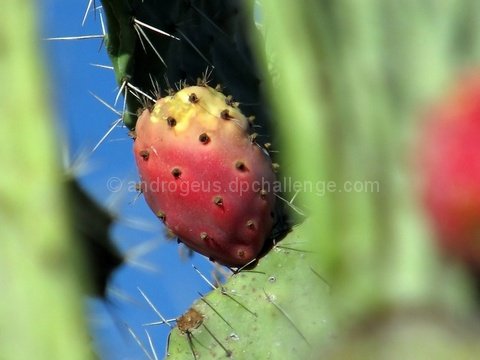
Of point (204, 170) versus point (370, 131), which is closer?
point (370, 131)

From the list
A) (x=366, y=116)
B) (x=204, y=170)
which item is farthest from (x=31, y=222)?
(x=204, y=170)

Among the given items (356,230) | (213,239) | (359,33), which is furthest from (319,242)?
(213,239)

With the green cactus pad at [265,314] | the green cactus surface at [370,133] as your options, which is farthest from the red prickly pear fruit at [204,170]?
the green cactus surface at [370,133]

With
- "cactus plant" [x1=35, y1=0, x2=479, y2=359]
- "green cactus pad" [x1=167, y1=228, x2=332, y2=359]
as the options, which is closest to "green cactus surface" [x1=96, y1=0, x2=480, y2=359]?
"cactus plant" [x1=35, y1=0, x2=479, y2=359]

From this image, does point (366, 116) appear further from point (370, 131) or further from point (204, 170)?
point (204, 170)

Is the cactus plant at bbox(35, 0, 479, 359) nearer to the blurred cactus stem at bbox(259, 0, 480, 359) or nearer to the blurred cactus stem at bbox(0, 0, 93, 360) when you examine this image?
the blurred cactus stem at bbox(259, 0, 480, 359)

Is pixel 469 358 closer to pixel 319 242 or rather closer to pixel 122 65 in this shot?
pixel 319 242

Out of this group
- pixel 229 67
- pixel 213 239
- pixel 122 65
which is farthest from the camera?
pixel 229 67
